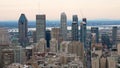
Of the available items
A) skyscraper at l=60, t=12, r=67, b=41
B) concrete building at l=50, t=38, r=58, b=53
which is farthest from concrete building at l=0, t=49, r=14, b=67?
skyscraper at l=60, t=12, r=67, b=41

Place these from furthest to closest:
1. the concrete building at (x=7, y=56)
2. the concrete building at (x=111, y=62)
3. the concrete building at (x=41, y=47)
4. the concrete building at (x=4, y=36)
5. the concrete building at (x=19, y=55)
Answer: the concrete building at (x=4, y=36), the concrete building at (x=41, y=47), the concrete building at (x=19, y=55), the concrete building at (x=7, y=56), the concrete building at (x=111, y=62)

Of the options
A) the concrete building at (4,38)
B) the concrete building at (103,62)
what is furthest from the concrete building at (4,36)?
the concrete building at (103,62)

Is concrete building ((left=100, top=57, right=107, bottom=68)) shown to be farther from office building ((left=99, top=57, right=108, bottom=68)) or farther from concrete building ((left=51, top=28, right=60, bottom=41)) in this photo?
concrete building ((left=51, top=28, right=60, bottom=41))

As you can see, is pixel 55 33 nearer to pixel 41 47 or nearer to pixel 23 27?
pixel 23 27

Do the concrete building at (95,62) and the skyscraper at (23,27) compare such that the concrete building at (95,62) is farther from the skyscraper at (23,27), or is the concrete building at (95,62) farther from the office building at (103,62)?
the skyscraper at (23,27)

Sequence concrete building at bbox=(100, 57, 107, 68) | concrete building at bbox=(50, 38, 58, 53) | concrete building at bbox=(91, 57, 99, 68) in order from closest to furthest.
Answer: concrete building at bbox=(100, 57, 107, 68) → concrete building at bbox=(91, 57, 99, 68) → concrete building at bbox=(50, 38, 58, 53)

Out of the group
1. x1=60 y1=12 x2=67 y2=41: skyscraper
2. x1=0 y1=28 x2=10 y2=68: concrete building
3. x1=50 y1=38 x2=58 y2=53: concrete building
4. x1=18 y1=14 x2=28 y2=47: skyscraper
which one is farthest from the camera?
x1=60 y1=12 x2=67 y2=41: skyscraper

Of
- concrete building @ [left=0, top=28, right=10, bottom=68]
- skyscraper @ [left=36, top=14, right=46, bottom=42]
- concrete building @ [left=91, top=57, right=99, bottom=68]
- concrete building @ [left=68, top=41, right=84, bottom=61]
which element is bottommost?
concrete building @ [left=91, top=57, right=99, bottom=68]

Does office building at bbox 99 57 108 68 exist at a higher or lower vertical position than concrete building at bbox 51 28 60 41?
lower

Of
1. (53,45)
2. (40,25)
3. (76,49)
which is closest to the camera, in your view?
(76,49)

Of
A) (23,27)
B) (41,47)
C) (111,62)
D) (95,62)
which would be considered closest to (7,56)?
(95,62)

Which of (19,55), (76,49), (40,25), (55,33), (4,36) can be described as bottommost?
(19,55)

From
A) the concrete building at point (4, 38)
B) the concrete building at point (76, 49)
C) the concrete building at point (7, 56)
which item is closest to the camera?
the concrete building at point (7, 56)

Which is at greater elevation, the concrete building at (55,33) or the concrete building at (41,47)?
the concrete building at (55,33)
